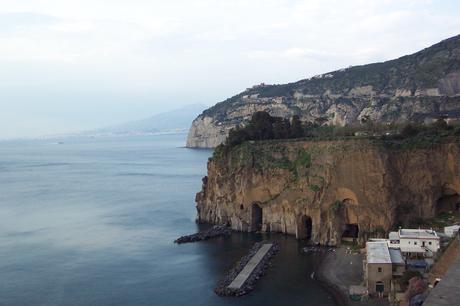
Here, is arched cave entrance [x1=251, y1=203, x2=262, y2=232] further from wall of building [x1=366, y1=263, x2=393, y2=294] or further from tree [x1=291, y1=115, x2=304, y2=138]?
wall of building [x1=366, y1=263, x2=393, y2=294]

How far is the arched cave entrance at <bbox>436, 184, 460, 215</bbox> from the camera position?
130ft

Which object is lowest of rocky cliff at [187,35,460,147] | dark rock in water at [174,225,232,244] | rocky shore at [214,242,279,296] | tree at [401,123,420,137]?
rocky shore at [214,242,279,296]

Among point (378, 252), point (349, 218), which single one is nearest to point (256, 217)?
point (349, 218)

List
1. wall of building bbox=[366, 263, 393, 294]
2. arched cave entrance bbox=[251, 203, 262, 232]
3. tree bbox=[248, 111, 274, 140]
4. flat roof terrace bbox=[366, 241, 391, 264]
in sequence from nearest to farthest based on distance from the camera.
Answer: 1. wall of building bbox=[366, 263, 393, 294]
2. flat roof terrace bbox=[366, 241, 391, 264]
3. arched cave entrance bbox=[251, 203, 262, 232]
4. tree bbox=[248, 111, 274, 140]

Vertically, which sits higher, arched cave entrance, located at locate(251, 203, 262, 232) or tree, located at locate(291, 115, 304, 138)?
tree, located at locate(291, 115, 304, 138)

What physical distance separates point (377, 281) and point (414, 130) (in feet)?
54.9

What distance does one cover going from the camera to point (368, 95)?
97812 millimetres

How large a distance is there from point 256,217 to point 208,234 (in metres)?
4.44

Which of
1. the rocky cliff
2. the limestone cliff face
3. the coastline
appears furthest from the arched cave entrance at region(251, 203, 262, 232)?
the rocky cliff

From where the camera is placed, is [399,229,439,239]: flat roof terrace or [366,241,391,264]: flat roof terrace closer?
[366,241,391,264]: flat roof terrace

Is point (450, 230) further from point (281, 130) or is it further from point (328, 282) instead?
point (281, 130)

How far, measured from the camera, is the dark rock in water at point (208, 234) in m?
40.0

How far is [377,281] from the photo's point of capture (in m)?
28.0

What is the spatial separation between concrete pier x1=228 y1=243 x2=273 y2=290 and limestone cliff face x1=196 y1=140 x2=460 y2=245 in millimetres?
3968
